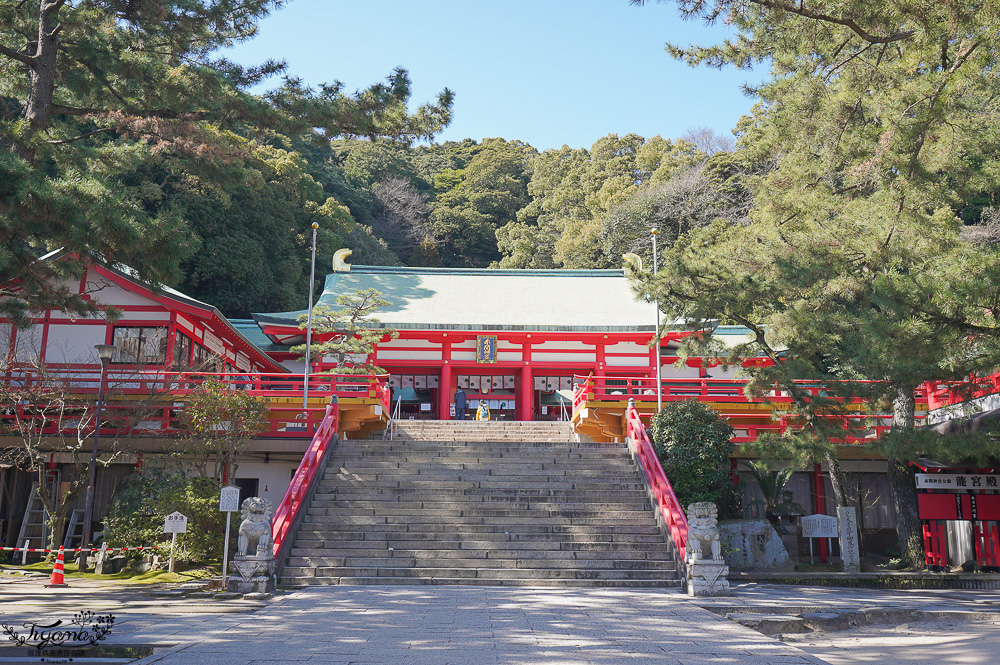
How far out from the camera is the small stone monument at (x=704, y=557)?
32.3ft

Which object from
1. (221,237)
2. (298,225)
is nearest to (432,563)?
(221,237)

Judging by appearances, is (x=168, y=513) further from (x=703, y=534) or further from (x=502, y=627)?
(x=703, y=534)

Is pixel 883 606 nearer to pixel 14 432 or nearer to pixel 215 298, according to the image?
pixel 14 432

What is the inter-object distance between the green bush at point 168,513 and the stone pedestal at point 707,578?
7274mm

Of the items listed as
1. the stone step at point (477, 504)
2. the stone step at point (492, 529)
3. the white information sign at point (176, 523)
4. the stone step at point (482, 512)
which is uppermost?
the stone step at point (477, 504)

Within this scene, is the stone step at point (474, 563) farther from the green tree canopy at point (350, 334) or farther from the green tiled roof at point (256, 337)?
the green tiled roof at point (256, 337)

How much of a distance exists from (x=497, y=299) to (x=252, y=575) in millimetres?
15033

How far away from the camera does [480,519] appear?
12250 millimetres

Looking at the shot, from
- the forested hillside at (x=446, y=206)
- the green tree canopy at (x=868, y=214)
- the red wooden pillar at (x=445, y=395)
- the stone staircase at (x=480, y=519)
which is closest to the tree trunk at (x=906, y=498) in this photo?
the green tree canopy at (x=868, y=214)

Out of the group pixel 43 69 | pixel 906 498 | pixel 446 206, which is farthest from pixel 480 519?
pixel 446 206

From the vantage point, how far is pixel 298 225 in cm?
3466

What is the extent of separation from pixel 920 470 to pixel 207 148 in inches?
549

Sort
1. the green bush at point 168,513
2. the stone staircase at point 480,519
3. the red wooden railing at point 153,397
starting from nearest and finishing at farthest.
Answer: the stone staircase at point 480,519 < the green bush at point 168,513 < the red wooden railing at point 153,397

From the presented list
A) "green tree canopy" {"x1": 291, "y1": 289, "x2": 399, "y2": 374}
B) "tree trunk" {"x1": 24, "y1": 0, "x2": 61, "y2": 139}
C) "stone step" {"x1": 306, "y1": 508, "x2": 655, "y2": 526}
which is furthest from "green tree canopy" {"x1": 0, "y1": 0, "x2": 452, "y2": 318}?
"green tree canopy" {"x1": 291, "y1": 289, "x2": 399, "y2": 374}
